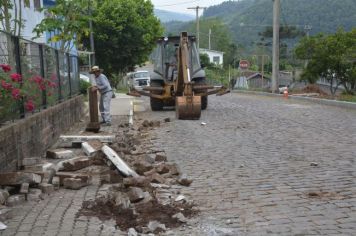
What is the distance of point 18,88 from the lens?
812 centimetres

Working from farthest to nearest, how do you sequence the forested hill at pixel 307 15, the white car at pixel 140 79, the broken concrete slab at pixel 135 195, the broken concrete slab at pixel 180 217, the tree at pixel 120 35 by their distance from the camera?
the forested hill at pixel 307 15 → the white car at pixel 140 79 → the tree at pixel 120 35 → the broken concrete slab at pixel 135 195 → the broken concrete slab at pixel 180 217

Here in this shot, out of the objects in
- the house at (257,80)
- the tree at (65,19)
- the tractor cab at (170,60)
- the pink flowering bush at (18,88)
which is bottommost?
the house at (257,80)

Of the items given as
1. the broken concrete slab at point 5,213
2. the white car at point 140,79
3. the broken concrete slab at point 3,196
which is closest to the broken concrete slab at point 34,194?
the broken concrete slab at point 3,196

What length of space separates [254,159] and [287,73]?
2121 inches

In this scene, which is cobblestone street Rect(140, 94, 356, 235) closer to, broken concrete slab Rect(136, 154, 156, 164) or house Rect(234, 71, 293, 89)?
broken concrete slab Rect(136, 154, 156, 164)

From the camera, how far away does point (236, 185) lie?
6.81m

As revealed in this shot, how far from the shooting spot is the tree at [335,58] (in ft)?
87.3

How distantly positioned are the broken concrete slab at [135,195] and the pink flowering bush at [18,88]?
103 inches

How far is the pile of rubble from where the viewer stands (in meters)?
5.47

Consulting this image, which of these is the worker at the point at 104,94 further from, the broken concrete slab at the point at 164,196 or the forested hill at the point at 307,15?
the forested hill at the point at 307,15

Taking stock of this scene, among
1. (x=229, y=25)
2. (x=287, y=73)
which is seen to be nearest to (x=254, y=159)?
(x=287, y=73)

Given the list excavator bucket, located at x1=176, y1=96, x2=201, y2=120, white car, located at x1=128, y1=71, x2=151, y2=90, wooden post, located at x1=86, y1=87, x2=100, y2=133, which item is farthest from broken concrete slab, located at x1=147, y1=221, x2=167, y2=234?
white car, located at x1=128, y1=71, x2=151, y2=90

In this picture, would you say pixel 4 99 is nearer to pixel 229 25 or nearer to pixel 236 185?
pixel 236 185

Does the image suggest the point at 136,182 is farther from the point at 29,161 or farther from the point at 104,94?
the point at 104,94
